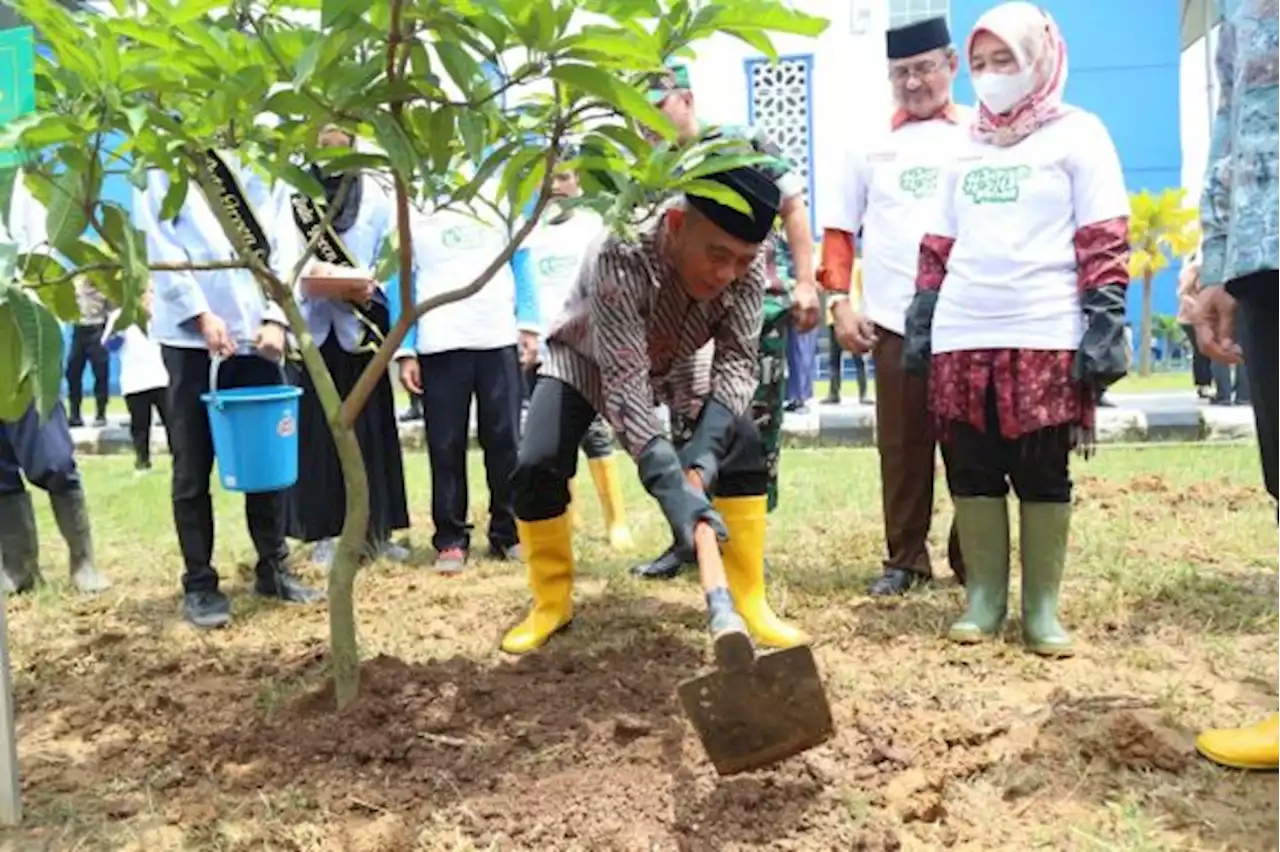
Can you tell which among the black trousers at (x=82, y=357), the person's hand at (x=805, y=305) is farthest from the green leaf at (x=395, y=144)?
the black trousers at (x=82, y=357)

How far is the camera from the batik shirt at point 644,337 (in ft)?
9.16

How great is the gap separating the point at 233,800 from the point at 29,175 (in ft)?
4.03

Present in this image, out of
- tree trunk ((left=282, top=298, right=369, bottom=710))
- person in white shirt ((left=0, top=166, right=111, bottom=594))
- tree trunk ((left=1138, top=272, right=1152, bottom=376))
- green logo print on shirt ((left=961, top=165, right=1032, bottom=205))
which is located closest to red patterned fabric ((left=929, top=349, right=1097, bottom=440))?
→ green logo print on shirt ((left=961, top=165, right=1032, bottom=205))

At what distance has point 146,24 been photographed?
2.03 meters

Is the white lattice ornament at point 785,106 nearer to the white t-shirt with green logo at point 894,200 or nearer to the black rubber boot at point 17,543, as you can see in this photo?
the white t-shirt with green logo at point 894,200

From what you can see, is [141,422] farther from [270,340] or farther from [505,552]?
[270,340]

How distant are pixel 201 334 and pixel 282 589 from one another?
2.88 ft

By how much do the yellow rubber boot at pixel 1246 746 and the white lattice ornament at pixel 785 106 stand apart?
18863 millimetres

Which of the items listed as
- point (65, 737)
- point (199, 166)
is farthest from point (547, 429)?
point (65, 737)

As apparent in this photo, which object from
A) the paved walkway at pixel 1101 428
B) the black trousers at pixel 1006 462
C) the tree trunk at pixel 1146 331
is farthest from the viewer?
the tree trunk at pixel 1146 331

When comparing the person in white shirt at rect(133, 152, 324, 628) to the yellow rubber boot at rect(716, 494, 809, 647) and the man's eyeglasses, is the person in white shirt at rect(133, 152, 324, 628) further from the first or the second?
the man's eyeglasses

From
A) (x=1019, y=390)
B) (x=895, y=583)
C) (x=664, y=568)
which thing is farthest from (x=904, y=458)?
(x=664, y=568)

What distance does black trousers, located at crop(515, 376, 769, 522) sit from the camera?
3.11 metres

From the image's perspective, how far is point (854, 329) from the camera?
377 centimetres
